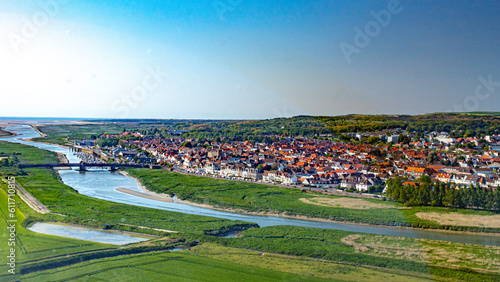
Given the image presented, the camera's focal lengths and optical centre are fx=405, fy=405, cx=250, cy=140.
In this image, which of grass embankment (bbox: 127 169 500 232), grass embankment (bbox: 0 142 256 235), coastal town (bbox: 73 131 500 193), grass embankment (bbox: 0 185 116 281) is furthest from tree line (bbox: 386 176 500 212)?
grass embankment (bbox: 0 185 116 281)

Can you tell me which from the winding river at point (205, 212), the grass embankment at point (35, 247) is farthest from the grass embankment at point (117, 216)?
the grass embankment at point (35, 247)

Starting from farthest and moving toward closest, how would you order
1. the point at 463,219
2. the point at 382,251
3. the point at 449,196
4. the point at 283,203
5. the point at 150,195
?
the point at 150,195 < the point at 283,203 < the point at 449,196 < the point at 463,219 < the point at 382,251

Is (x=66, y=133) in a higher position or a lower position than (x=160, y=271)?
higher

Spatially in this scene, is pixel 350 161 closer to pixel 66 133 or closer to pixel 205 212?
pixel 205 212

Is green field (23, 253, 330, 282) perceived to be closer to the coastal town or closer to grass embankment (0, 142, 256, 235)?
grass embankment (0, 142, 256, 235)

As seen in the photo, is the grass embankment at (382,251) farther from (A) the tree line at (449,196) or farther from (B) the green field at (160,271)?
(A) the tree line at (449,196)

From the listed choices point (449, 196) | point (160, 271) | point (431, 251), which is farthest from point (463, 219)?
point (160, 271)
